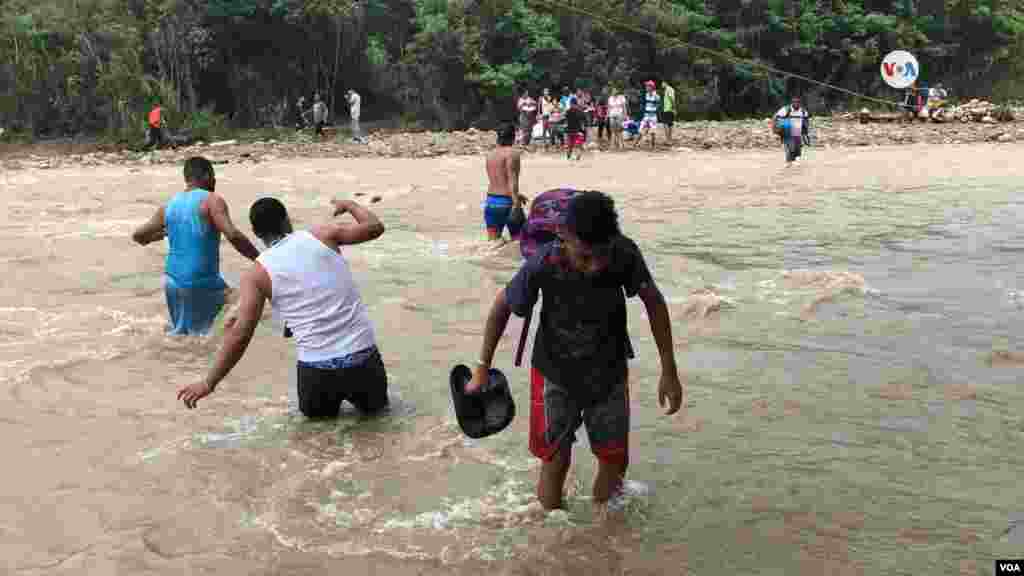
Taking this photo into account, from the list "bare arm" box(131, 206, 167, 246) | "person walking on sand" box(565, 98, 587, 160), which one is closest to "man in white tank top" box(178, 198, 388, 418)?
"bare arm" box(131, 206, 167, 246)

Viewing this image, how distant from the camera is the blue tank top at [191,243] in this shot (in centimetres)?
701

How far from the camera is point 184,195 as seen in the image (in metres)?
7.08

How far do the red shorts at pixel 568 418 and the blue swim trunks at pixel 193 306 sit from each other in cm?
370

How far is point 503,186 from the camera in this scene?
10.3 meters

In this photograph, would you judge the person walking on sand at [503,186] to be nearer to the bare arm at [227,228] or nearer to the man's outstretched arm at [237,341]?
the bare arm at [227,228]

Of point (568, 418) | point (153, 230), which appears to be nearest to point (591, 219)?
point (568, 418)

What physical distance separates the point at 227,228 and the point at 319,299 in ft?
Result: 5.60

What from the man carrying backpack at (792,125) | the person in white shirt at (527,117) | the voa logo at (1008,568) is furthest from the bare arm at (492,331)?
the person in white shirt at (527,117)

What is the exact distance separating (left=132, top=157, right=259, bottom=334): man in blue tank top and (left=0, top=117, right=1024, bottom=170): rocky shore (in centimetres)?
1703

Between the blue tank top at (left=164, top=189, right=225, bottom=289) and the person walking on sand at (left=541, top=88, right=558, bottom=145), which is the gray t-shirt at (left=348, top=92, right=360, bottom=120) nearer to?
the person walking on sand at (left=541, top=88, right=558, bottom=145)

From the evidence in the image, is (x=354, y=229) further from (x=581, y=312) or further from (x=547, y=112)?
(x=547, y=112)

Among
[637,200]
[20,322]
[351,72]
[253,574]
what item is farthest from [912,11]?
[253,574]

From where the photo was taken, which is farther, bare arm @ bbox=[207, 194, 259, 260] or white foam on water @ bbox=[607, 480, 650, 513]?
bare arm @ bbox=[207, 194, 259, 260]

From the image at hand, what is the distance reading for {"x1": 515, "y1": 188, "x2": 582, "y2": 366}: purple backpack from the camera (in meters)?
4.44
